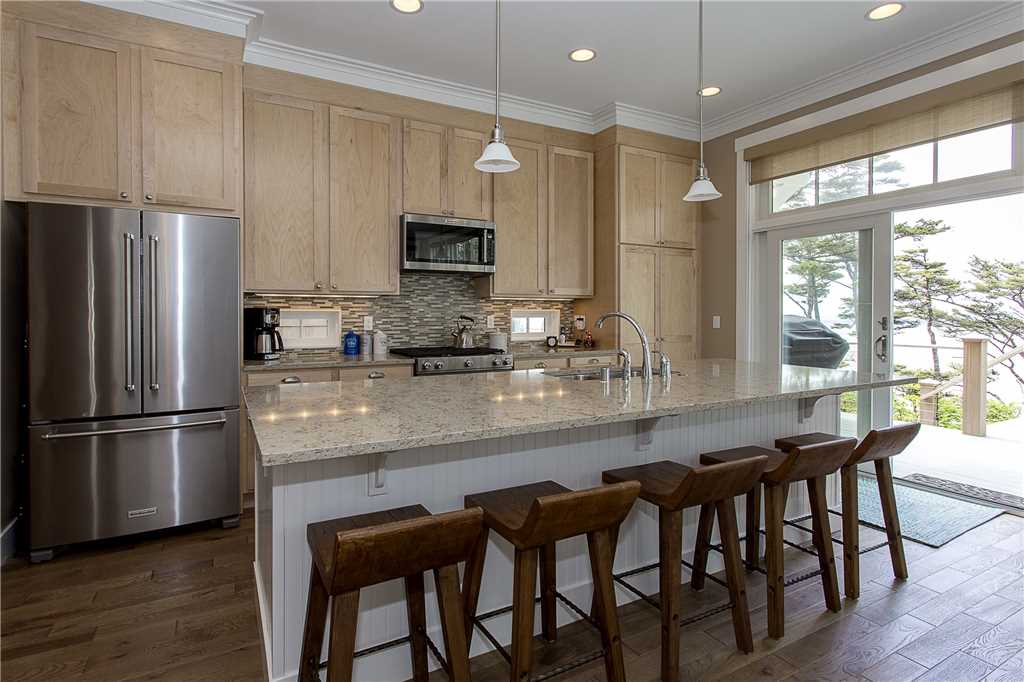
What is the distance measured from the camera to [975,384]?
4.30 meters

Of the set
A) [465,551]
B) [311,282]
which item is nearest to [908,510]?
[465,551]

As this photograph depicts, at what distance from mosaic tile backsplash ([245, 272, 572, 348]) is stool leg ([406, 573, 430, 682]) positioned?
281 cm

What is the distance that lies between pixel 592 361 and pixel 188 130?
3.14 meters

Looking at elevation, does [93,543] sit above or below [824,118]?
below

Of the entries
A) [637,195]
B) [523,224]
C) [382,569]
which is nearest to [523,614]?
[382,569]

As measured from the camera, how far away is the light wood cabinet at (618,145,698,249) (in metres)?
4.57

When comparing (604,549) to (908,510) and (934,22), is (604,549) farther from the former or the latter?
(934,22)

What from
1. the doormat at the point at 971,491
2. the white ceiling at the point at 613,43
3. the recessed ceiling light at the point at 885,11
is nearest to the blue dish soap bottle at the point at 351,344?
the white ceiling at the point at 613,43

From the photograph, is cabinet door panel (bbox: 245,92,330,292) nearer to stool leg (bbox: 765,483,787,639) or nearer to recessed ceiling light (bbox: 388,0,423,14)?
recessed ceiling light (bbox: 388,0,423,14)

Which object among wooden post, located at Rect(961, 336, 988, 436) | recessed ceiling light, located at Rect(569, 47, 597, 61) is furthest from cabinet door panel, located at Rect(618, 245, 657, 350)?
wooden post, located at Rect(961, 336, 988, 436)

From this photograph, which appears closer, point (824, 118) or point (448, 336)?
point (824, 118)

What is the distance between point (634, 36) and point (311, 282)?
2.57 meters

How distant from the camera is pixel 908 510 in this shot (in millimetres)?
3309

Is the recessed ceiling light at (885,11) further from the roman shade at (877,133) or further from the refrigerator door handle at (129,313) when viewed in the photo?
the refrigerator door handle at (129,313)
